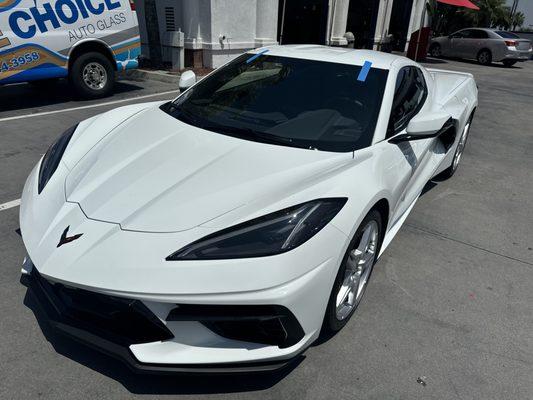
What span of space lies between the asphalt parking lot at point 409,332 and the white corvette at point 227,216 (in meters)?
0.27

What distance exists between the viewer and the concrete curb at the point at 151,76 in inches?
390

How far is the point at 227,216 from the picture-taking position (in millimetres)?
1983

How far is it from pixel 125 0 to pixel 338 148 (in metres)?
6.78

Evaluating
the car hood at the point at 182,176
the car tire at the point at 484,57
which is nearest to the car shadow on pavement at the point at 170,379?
the car hood at the point at 182,176

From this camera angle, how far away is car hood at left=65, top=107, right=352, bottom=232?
6.64ft

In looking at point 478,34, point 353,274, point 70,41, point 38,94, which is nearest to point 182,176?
point 353,274

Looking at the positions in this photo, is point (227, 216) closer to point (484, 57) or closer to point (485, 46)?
point (485, 46)

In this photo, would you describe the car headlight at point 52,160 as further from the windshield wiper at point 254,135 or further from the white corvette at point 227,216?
the windshield wiper at point 254,135

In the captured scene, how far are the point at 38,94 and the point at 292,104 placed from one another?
6975 millimetres

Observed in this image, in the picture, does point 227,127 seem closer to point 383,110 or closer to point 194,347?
point 383,110

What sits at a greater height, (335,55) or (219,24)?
(335,55)

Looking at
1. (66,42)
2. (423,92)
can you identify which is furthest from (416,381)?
(66,42)

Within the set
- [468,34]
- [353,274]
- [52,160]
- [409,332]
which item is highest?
[52,160]

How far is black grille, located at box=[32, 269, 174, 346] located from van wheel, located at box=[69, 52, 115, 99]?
6.52 meters
